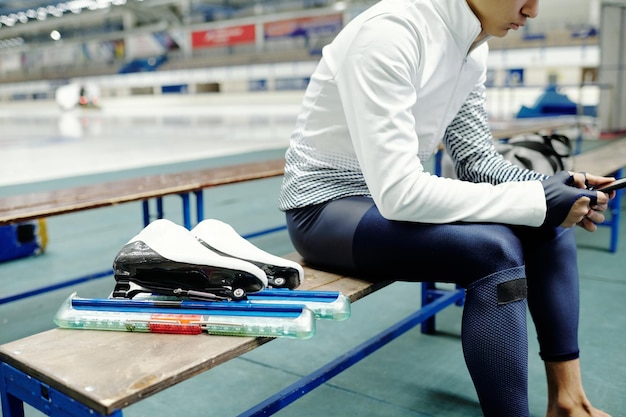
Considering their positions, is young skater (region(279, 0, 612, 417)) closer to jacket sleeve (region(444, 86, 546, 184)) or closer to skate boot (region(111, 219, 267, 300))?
jacket sleeve (region(444, 86, 546, 184))

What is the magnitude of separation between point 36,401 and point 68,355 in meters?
0.07

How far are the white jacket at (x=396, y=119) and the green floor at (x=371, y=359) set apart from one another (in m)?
0.64

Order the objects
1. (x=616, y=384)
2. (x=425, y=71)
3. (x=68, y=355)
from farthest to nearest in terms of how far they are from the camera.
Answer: (x=616, y=384) < (x=425, y=71) < (x=68, y=355)

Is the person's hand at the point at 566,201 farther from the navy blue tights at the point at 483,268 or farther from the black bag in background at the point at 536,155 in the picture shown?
the black bag in background at the point at 536,155

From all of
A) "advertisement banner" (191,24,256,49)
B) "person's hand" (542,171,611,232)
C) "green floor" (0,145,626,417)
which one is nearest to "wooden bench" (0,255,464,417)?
"person's hand" (542,171,611,232)

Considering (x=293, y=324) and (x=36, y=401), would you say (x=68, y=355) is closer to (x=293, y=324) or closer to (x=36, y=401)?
(x=36, y=401)

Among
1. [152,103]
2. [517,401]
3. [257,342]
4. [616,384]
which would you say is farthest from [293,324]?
[152,103]

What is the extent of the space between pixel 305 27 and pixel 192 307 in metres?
25.5

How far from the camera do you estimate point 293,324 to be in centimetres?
91

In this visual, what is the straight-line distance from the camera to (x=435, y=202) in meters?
1.08

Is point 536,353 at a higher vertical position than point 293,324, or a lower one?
lower

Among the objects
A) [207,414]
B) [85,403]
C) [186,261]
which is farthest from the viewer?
[207,414]

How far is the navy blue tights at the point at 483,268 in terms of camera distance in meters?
1.05

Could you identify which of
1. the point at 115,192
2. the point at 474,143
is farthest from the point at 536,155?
the point at 115,192
